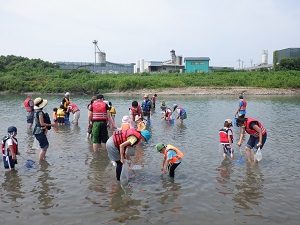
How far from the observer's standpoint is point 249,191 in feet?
28.8

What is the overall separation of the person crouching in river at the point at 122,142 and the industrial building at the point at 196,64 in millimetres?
75064

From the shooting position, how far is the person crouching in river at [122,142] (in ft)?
27.3

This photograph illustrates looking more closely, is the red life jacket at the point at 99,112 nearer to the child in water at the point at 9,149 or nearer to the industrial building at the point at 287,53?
the child in water at the point at 9,149

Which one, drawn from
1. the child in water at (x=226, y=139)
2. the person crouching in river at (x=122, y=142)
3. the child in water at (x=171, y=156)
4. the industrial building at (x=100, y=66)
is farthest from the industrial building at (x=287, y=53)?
the person crouching in river at (x=122, y=142)

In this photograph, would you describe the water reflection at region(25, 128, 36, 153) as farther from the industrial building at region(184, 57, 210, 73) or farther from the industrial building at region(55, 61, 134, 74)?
the industrial building at region(55, 61, 134, 74)

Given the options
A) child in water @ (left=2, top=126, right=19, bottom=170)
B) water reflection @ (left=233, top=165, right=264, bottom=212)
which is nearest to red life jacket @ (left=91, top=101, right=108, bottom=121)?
child in water @ (left=2, top=126, right=19, bottom=170)

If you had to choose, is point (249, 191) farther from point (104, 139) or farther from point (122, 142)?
point (104, 139)

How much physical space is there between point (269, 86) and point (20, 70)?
162ft

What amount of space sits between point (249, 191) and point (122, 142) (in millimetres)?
3244

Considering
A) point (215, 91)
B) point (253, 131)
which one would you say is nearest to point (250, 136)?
point (253, 131)

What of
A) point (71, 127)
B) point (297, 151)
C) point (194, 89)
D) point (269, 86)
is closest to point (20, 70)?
point (194, 89)

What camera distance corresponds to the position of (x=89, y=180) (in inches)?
382

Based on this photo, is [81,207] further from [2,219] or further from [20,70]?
[20,70]

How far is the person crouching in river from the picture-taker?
328 inches
